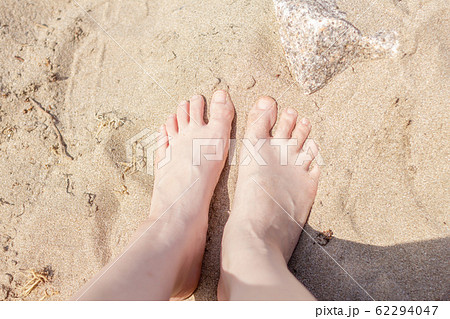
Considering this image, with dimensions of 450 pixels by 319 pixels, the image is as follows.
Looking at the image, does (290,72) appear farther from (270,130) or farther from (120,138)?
(120,138)

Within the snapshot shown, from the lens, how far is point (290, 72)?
211 cm

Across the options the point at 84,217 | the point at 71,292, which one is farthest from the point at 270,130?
the point at 71,292

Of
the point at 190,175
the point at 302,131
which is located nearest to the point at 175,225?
the point at 190,175

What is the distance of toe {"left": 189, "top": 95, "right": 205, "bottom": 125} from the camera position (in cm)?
224

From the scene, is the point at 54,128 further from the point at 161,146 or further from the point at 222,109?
the point at 222,109

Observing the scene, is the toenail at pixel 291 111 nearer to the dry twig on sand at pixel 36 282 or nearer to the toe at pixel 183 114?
the toe at pixel 183 114

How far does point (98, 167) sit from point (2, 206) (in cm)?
66

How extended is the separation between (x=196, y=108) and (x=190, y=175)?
45cm

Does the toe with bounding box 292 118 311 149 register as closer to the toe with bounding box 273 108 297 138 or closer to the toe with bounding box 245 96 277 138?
the toe with bounding box 273 108 297 138

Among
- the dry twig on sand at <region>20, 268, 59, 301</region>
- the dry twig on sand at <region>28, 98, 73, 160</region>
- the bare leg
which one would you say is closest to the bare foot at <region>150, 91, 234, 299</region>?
the bare leg

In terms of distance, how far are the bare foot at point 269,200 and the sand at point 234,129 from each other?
89mm

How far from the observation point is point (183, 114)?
2281 mm

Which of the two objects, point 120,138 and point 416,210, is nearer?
point 416,210

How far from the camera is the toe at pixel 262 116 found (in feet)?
7.00
